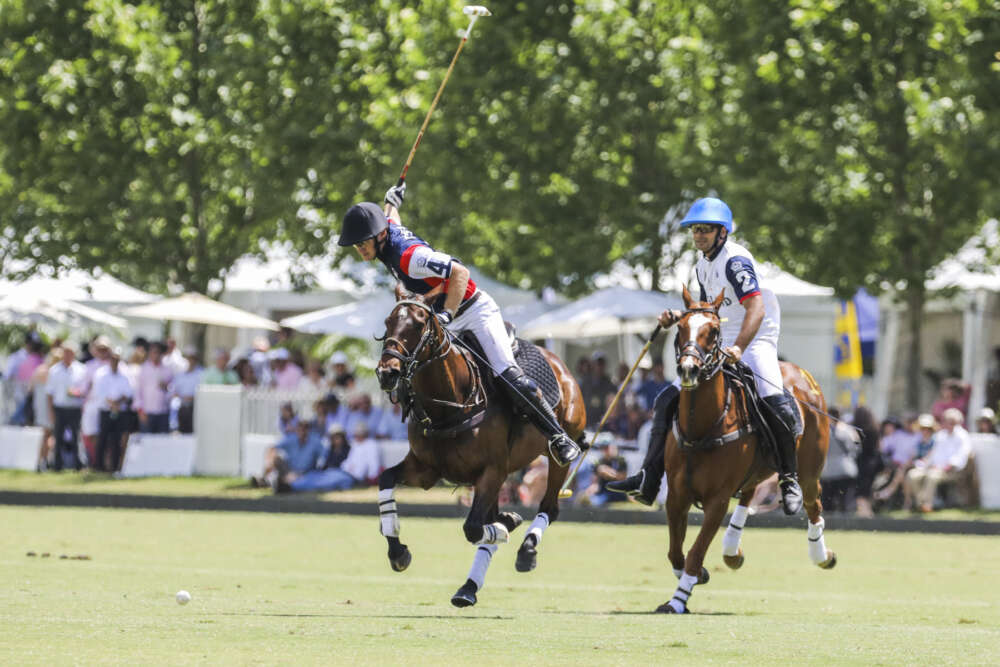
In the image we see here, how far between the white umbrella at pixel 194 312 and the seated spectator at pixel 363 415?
3.31 m

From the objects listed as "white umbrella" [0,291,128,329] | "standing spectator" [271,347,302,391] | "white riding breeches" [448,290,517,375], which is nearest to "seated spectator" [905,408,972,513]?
"standing spectator" [271,347,302,391]

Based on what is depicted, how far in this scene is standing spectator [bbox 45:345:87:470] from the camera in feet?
79.8

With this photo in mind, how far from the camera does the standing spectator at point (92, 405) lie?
78.2ft

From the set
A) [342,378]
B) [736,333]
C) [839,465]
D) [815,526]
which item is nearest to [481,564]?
[736,333]

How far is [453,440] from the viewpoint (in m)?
10.5

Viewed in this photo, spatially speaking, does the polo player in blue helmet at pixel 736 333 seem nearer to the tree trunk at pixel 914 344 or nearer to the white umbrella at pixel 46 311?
the tree trunk at pixel 914 344

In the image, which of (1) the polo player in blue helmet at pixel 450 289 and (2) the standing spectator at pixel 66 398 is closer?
(1) the polo player in blue helmet at pixel 450 289

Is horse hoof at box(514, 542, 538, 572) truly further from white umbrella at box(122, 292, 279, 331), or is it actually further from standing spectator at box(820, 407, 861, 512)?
white umbrella at box(122, 292, 279, 331)

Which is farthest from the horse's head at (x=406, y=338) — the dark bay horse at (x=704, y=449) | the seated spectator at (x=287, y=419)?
the seated spectator at (x=287, y=419)

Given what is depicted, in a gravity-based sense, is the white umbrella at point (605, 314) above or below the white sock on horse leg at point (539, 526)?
above

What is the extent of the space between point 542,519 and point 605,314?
36.7ft

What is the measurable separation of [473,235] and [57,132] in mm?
7207

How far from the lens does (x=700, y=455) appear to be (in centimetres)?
1094

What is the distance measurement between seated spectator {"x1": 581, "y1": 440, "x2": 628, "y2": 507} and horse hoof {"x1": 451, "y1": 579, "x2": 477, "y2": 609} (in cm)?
1006
